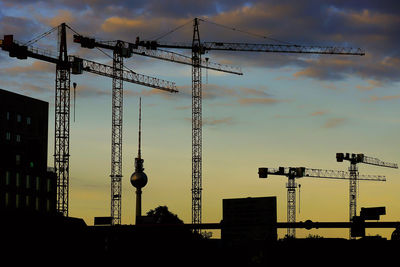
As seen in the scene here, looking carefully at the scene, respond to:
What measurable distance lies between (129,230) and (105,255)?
24.6 meters

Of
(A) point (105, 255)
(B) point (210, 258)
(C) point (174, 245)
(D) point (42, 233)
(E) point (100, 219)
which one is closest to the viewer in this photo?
(D) point (42, 233)

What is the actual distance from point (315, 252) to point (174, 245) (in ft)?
127

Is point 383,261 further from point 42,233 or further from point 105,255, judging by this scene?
point 42,233

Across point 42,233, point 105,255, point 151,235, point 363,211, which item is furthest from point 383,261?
point 151,235

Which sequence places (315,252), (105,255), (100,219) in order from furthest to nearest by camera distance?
(315,252) < (105,255) < (100,219)

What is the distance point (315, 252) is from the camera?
15762 cm

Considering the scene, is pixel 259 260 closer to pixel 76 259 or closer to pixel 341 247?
pixel 76 259

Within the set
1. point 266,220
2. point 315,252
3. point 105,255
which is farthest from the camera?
point 315,252

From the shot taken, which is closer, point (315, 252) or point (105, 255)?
point (105, 255)

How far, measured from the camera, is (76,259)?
124 meters

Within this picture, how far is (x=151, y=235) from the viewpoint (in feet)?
643

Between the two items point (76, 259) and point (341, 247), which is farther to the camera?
point (341, 247)

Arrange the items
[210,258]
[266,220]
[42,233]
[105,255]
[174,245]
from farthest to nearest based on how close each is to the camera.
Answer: [174,245]
[210,258]
[105,255]
[42,233]
[266,220]

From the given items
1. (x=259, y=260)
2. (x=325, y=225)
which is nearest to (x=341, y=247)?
(x=325, y=225)
